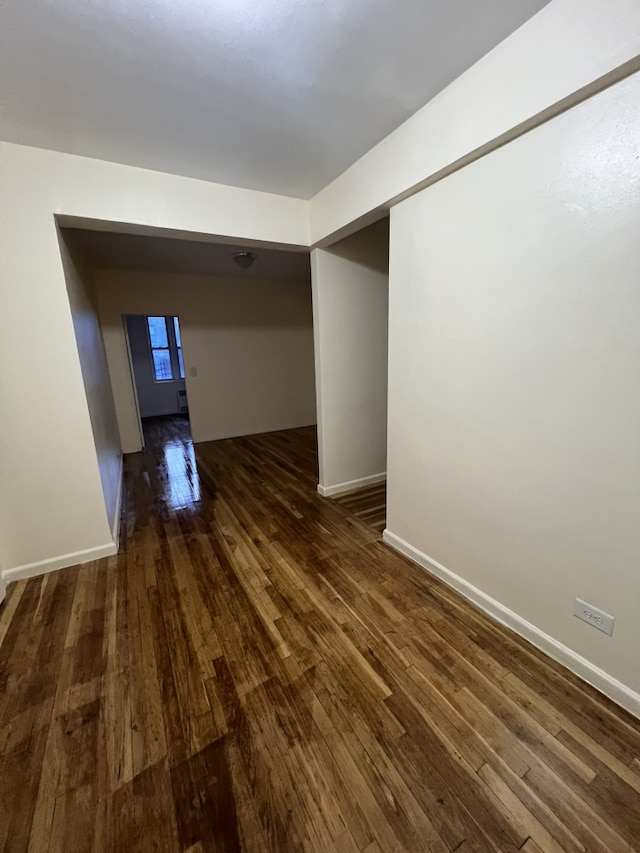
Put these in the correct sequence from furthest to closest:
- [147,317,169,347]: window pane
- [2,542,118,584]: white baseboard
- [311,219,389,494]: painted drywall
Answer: [147,317,169,347]: window pane → [311,219,389,494]: painted drywall → [2,542,118,584]: white baseboard

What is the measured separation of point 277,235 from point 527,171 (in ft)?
5.97

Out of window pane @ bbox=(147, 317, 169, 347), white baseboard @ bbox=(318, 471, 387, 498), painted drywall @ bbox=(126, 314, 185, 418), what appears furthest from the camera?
window pane @ bbox=(147, 317, 169, 347)

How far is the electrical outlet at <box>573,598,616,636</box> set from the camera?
1.37 meters

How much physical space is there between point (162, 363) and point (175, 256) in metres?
4.53

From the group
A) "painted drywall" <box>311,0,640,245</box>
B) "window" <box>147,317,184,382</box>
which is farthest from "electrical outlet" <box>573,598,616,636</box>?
"window" <box>147,317,184,382</box>

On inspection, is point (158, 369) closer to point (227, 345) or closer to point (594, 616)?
point (227, 345)

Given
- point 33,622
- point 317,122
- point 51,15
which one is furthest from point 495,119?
point 33,622

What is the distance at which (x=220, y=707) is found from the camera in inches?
55.0

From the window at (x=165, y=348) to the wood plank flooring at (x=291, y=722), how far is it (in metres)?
6.45

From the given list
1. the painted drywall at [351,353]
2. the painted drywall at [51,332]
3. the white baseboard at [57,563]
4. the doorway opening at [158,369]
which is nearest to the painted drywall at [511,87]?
the painted drywall at [351,353]

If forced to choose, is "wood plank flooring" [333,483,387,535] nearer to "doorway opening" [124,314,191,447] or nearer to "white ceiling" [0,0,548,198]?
"white ceiling" [0,0,548,198]

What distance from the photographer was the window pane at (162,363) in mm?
7898

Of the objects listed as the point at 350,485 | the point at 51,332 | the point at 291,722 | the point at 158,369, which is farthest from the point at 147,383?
the point at 291,722

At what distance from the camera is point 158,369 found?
26.0 feet
